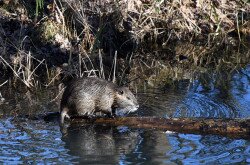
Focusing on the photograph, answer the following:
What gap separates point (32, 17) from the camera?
8453 millimetres

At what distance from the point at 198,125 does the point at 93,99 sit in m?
1.19

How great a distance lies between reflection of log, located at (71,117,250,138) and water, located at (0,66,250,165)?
0.20ft

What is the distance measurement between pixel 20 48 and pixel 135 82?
5.39 ft

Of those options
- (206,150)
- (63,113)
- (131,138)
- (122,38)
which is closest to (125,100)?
(63,113)

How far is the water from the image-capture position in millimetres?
4512

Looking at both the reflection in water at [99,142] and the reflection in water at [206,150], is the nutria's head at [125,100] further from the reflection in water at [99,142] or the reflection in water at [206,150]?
the reflection in water at [206,150]

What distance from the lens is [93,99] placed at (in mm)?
5656

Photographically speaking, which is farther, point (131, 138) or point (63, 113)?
point (63, 113)

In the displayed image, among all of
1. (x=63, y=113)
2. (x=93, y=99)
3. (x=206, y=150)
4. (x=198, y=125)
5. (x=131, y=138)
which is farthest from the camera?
(x=93, y=99)

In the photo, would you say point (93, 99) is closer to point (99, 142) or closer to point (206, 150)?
point (99, 142)

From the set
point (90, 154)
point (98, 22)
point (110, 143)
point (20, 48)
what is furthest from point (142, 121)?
point (98, 22)

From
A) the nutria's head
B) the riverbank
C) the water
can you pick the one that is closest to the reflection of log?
the water

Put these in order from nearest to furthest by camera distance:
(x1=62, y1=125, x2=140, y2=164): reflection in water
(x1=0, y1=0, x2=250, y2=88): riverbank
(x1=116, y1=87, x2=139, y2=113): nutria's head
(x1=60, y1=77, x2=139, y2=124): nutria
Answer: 1. (x1=62, y1=125, x2=140, y2=164): reflection in water
2. (x1=60, y1=77, x2=139, y2=124): nutria
3. (x1=116, y1=87, x2=139, y2=113): nutria's head
4. (x1=0, y1=0, x2=250, y2=88): riverbank

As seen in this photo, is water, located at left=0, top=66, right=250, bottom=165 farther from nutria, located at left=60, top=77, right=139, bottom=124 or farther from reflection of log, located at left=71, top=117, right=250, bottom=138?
nutria, located at left=60, top=77, right=139, bottom=124
